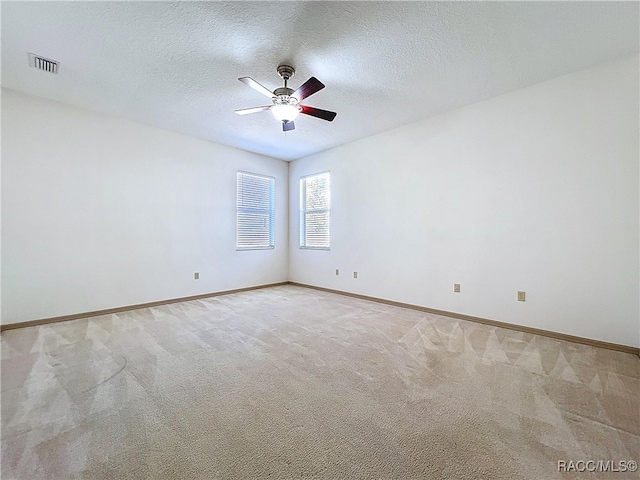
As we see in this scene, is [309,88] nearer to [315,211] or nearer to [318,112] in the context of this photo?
[318,112]

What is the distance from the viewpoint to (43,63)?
257 centimetres

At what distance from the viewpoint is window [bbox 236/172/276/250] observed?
5227 mm

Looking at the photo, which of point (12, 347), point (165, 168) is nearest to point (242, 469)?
point (12, 347)

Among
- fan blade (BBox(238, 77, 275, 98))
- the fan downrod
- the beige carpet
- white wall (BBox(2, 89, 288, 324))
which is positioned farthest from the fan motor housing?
white wall (BBox(2, 89, 288, 324))

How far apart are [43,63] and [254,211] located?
333cm

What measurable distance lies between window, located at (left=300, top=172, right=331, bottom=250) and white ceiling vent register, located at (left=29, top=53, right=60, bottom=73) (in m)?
3.75

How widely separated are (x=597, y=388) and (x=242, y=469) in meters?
2.35

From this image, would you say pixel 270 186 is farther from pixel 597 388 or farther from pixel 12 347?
pixel 597 388

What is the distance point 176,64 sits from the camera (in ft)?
8.49

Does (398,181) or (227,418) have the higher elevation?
(398,181)

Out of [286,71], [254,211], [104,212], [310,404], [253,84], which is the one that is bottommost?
[310,404]

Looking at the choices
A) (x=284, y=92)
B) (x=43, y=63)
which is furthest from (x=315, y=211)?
(x=43, y=63)

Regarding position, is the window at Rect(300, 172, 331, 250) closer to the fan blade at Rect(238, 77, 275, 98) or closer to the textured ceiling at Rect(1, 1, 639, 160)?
the textured ceiling at Rect(1, 1, 639, 160)

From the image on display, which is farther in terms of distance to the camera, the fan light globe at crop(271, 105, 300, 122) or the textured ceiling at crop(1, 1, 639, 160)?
the fan light globe at crop(271, 105, 300, 122)
